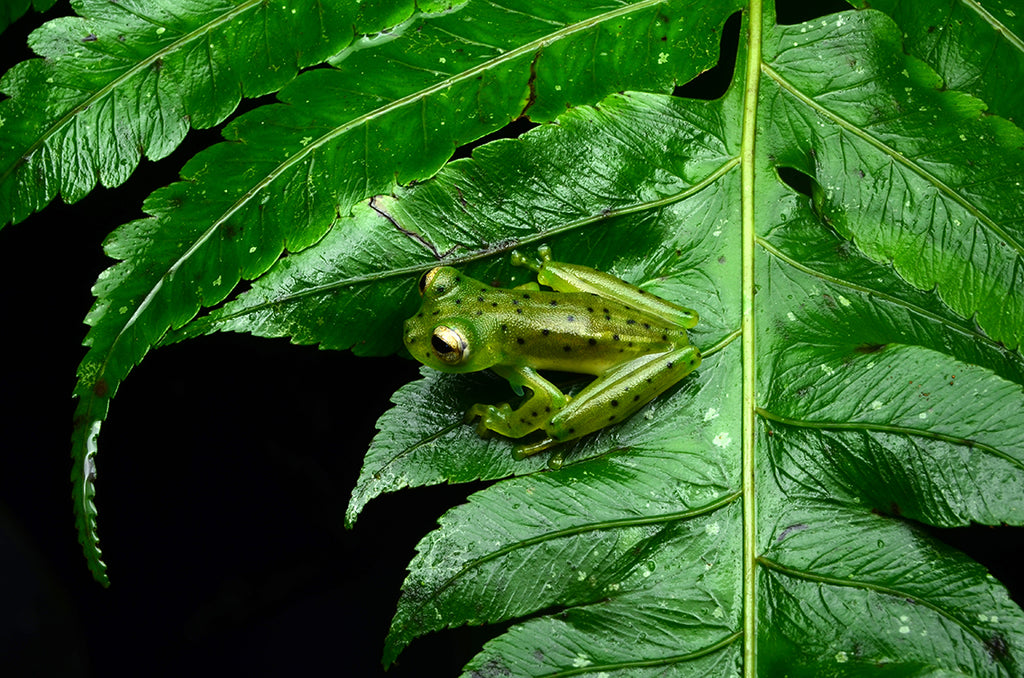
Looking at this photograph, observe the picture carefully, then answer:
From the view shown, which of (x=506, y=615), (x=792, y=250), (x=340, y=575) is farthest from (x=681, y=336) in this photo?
(x=340, y=575)

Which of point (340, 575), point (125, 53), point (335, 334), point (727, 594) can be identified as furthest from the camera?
point (340, 575)

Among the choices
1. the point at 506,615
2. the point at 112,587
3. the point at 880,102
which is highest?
the point at 880,102

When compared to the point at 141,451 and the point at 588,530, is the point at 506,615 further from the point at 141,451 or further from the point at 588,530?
the point at 141,451

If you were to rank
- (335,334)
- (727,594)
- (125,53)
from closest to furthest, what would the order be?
(727,594) → (335,334) → (125,53)

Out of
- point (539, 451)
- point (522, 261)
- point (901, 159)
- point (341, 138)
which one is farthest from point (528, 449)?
point (901, 159)

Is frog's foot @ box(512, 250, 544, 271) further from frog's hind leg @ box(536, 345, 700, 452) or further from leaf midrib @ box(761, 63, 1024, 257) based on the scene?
leaf midrib @ box(761, 63, 1024, 257)

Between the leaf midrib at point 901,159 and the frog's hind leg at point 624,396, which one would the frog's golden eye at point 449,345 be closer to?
the frog's hind leg at point 624,396

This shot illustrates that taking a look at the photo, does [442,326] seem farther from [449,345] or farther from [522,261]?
[522,261]
